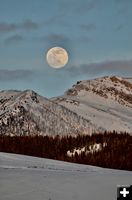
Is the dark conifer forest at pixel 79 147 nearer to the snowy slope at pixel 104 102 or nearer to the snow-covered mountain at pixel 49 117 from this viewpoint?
the snow-covered mountain at pixel 49 117

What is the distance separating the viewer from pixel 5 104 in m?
26.2

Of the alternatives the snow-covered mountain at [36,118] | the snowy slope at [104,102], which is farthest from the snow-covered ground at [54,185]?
the snowy slope at [104,102]

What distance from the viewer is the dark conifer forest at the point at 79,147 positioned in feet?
51.7

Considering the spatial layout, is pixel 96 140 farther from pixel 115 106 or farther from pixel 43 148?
pixel 115 106

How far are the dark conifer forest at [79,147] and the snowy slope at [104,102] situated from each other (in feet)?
21.3

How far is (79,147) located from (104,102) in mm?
20461

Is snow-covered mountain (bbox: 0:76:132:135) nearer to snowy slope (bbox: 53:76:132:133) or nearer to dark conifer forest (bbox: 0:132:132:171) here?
snowy slope (bbox: 53:76:132:133)

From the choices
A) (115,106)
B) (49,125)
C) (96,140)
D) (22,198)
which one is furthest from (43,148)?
(115,106)

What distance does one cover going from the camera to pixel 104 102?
3844 centimetres

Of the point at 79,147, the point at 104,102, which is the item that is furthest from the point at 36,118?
the point at 104,102

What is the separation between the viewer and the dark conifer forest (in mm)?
15758

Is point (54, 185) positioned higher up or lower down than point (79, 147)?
lower down

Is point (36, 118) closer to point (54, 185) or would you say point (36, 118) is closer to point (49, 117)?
point (49, 117)

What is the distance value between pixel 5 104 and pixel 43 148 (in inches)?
341
